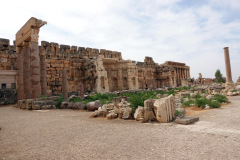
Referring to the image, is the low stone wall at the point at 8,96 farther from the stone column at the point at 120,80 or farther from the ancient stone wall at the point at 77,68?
the stone column at the point at 120,80

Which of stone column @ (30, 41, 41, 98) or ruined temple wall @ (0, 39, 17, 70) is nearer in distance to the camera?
stone column @ (30, 41, 41, 98)

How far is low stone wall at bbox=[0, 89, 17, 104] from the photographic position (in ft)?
50.3

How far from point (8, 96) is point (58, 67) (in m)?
5.37

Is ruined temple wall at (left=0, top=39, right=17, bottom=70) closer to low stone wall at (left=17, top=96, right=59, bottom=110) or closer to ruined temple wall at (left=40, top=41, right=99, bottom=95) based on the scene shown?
ruined temple wall at (left=40, top=41, right=99, bottom=95)

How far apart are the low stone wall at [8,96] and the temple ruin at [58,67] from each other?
3.32 ft

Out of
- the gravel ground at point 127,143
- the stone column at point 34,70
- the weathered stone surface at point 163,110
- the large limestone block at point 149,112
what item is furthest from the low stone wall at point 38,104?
the weathered stone surface at point 163,110

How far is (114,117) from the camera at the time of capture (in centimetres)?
679

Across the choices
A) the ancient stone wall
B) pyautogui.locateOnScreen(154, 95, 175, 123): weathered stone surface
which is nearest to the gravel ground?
pyautogui.locateOnScreen(154, 95, 175, 123): weathered stone surface

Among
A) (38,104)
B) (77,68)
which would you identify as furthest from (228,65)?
(38,104)

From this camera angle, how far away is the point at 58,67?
19.0 meters

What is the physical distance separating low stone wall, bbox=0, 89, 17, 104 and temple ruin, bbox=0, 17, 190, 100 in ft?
3.32

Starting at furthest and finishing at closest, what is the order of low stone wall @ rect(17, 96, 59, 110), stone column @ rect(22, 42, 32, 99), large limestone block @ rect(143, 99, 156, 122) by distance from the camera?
stone column @ rect(22, 42, 32, 99) → low stone wall @ rect(17, 96, 59, 110) → large limestone block @ rect(143, 99, 156, 122)

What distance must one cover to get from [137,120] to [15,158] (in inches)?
152

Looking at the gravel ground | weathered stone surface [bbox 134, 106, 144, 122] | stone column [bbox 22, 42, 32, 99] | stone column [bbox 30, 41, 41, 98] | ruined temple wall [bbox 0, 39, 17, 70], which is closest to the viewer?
the gravel ground
